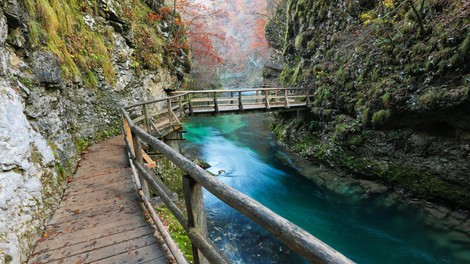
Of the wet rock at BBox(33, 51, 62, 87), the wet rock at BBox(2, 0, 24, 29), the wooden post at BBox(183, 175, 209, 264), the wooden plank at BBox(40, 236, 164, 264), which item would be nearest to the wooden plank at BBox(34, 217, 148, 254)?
the wooden plank at BBox(40, 236, 164, 264)

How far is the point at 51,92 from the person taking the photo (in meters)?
5.30

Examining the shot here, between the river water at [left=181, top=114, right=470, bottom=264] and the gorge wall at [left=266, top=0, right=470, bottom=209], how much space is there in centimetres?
128

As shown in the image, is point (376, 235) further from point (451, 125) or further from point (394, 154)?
point (451, 125)

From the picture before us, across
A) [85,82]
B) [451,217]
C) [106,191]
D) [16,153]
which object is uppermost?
[85,82]

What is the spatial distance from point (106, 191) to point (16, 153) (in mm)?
1655

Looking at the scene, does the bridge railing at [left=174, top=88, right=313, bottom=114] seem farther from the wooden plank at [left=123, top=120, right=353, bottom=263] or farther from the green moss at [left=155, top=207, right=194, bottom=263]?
the wooden plank at [left=123, top=120, right=353, bottom=263]

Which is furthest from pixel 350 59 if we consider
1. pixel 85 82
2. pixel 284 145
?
pixel 85 82

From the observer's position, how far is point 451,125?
24.9ft

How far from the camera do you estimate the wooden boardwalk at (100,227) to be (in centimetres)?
276

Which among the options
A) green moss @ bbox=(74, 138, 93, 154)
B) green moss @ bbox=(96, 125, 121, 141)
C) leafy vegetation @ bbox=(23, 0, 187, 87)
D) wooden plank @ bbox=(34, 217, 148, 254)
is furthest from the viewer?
green moss @ bbox=(96, 125, 121, 141)

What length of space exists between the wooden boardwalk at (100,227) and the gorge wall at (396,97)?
866 centimetres

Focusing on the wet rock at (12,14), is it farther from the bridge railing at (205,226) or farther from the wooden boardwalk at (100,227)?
the bridge railing at (205,226)

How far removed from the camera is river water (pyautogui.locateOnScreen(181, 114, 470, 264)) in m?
6.72

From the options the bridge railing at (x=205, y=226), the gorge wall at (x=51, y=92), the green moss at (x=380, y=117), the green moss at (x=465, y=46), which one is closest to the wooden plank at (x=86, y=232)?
the gorge wall at (x=51, y=92)
